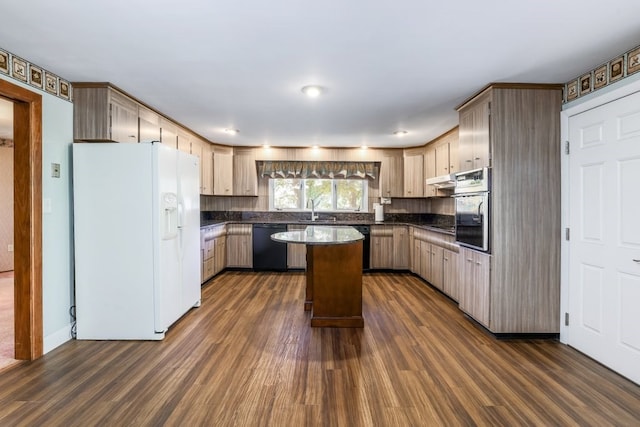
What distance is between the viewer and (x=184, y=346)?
2.94m

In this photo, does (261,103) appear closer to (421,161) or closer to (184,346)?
(184,346)

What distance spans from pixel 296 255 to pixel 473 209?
134 inches

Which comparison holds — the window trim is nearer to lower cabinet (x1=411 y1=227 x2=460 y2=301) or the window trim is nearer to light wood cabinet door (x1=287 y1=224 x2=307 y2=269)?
light wood cabinet door (x1=287 y1=224 x2=307 y2=269)

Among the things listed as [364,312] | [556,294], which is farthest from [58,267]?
[556,294]

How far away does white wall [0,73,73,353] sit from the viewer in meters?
2.82

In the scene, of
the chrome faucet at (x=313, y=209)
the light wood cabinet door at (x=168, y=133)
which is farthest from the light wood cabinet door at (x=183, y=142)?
the chrome faucet at (x=313, y=209)

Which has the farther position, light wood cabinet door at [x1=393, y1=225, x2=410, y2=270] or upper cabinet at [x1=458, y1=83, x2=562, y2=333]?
light wood cabinet door at [x1=393, y1=225, x2=410, y2=270]

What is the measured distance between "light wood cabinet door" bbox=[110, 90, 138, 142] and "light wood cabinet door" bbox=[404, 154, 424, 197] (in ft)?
14.4

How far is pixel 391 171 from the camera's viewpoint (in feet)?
20.5

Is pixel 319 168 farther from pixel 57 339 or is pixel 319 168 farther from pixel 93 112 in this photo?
pixel 57 339

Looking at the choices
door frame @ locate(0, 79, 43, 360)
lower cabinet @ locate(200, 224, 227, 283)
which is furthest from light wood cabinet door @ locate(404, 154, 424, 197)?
door frame @ locate(0, 79, 43, 360)

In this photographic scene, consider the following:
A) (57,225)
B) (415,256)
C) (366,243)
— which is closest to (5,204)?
(57,225)

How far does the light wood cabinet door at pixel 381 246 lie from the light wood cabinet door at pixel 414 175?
0.81 metres

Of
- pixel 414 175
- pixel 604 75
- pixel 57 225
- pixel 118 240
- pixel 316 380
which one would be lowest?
pixel 316 380
